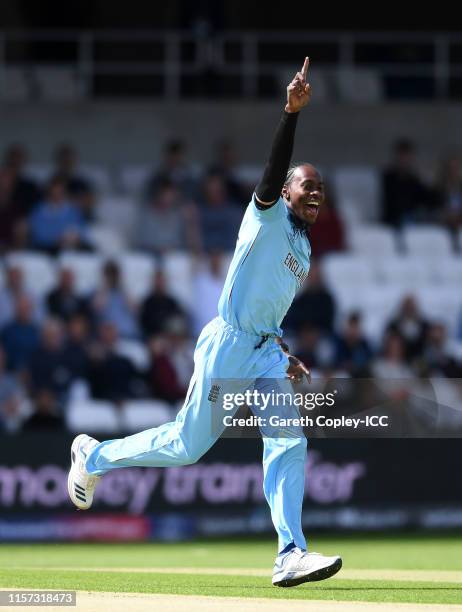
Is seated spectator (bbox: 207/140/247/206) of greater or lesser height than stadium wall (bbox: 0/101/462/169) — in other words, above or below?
below

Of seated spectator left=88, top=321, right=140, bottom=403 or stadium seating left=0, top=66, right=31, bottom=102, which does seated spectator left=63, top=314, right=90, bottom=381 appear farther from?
stadium seating left=0, top=66, right=31, bottom=102

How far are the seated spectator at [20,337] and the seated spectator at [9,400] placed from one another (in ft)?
1.09

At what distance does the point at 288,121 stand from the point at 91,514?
7616 mm

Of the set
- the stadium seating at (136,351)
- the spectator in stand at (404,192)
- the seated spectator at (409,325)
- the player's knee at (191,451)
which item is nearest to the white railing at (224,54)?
the spectator in stand at (404,192)

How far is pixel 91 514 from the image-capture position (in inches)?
567

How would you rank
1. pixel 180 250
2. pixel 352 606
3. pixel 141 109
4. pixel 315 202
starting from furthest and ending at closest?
pixel 141 109 → pixel 180 250 → pixel 315 202 → pixel 352 606

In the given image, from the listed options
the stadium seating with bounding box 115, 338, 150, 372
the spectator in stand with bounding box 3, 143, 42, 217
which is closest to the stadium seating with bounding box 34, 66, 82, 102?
the spectator in stand with bounding box 3, 143, 42, 217

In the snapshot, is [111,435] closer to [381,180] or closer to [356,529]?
[356,529]

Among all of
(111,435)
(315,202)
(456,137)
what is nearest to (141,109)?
(456,137)

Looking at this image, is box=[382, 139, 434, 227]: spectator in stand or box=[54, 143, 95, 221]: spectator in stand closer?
box=[54, 143, 95, 221]: spectator in stand

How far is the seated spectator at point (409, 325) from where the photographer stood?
16172 mm

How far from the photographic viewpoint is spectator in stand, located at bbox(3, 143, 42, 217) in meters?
17.0

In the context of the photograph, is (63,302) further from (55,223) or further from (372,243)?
(372,243)

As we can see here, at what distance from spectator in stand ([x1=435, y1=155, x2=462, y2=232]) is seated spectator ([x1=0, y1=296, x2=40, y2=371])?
18.0 ft
